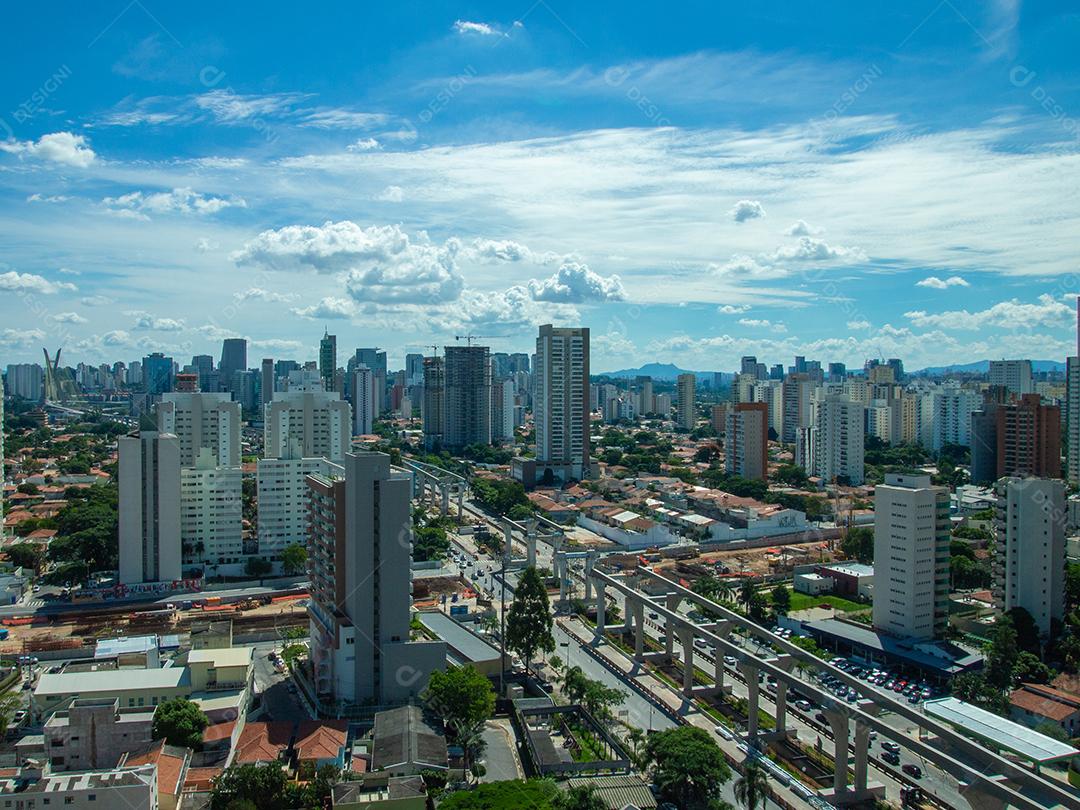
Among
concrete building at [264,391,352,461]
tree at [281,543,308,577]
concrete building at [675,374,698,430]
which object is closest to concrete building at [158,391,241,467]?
concrete building at [264,391,352,461]

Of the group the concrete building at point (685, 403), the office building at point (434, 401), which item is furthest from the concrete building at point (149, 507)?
the concrete building at point (685, 403)

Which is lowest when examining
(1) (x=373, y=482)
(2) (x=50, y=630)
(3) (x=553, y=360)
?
(2) (x=50, y=630)

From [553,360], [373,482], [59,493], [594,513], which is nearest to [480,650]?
[373,482]

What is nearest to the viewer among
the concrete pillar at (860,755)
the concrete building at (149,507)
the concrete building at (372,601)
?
the concrete pillar at (860,755)

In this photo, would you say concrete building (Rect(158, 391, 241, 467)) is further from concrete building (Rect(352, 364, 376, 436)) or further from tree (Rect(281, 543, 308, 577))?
concrete building (Rect(352, 364, 376, 436))

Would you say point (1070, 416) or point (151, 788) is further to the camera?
point (1070, 416)

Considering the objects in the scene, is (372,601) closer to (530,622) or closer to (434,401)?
(530,622)

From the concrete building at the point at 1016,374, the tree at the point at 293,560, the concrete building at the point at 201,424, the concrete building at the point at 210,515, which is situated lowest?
the tree at the point at 293,560

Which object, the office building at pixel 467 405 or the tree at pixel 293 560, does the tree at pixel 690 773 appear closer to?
the tree at pixel 293 560

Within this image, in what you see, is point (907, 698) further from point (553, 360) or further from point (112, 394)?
point (112, 394)
